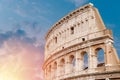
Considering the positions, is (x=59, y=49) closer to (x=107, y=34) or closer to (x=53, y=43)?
(x=53, y=43)

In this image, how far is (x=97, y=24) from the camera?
31438mm

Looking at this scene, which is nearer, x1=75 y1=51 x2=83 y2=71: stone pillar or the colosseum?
the colosseum

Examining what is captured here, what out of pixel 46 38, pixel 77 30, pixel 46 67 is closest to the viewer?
pixel 77 30

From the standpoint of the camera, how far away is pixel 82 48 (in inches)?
1267

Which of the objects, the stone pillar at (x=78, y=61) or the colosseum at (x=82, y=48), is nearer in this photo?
the colosseum at (x=82, y=48)

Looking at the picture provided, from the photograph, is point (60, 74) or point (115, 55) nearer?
point (115, 55)

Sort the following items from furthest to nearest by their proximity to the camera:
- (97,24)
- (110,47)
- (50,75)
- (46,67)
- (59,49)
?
1. (46,67)
2. (50,75)
3. (59,49)
4. (97,24)
5. (110,47)

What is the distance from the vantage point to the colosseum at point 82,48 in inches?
1154

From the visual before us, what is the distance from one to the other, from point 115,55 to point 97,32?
138 inches

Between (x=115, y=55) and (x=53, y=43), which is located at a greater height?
(x=53, y=43)

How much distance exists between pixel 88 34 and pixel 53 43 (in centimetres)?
1002

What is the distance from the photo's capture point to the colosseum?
29.3m

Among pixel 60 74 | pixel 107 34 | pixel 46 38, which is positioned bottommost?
pixel 60 74

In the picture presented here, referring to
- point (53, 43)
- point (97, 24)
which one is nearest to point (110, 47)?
point (97, 24)
